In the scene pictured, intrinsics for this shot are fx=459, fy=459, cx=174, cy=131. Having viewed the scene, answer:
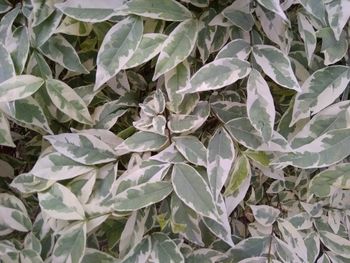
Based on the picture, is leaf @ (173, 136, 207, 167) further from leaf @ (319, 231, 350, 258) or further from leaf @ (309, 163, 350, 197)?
leaf @ (319, 231, 350, 258)

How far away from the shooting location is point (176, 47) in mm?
641

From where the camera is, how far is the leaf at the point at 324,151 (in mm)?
627

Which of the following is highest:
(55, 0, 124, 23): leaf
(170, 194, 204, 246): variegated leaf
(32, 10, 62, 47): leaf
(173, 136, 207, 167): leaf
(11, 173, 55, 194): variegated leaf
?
(55, 0, 124, 23): leaf

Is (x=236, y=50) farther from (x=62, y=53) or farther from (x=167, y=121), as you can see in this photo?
(x=62, y=53)

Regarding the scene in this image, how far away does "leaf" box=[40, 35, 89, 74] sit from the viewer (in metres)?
0.69

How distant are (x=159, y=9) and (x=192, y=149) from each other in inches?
8.0

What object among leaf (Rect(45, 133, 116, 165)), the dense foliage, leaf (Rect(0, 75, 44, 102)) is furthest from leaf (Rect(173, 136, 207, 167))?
leaf (Rect(0, 75, 44, 102))

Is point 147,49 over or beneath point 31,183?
over

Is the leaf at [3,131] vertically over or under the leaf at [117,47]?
under

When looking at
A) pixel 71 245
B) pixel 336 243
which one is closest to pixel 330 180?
pixel 336 243

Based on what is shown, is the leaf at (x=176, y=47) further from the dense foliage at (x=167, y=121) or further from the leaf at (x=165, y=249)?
the leaf at (x=165, y=249)

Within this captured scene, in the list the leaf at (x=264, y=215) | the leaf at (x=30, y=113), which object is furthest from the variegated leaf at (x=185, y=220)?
the leaf at (x=30, y=113)

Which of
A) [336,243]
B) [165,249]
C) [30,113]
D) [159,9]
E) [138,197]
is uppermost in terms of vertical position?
[159,9]

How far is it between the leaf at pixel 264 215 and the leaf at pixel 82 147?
246mm
